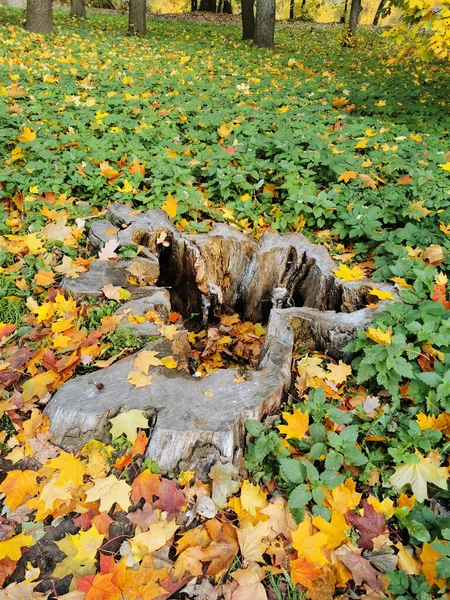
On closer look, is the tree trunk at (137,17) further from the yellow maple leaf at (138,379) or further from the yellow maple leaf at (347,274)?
the yellow maple leaf at (138,379)

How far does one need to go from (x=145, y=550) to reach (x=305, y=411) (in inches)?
38.9

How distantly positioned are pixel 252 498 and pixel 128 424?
0.67 meters

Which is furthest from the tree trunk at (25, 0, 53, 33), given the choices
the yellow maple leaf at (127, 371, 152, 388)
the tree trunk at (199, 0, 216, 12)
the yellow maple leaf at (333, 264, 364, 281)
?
the tree trunk at (199, 0, 216, 12)

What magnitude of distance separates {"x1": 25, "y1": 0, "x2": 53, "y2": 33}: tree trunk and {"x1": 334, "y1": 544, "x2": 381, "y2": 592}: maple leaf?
12.5 m

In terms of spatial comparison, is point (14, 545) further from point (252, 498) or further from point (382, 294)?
point (382, 294)

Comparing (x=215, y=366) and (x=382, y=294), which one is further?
(x=215, y=366)

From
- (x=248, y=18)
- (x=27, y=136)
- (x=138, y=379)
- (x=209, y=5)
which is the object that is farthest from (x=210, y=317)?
(x=209, y=5)

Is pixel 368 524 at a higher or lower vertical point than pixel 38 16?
lower

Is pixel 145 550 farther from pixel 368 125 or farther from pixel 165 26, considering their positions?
pixel 165 26

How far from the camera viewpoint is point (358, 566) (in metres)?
1.65

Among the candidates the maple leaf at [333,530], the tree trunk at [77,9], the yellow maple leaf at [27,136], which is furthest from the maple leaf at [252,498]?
the tree trunk at [77,9]

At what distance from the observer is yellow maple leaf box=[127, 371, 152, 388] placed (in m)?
2.09

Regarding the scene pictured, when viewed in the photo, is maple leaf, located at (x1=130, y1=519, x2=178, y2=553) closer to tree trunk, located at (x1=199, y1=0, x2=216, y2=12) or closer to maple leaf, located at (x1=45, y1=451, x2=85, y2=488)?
maple leaf, located at (x1=45, y1=451, x2=85, y2=488)

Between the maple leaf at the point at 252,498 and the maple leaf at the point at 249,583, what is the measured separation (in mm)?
223
